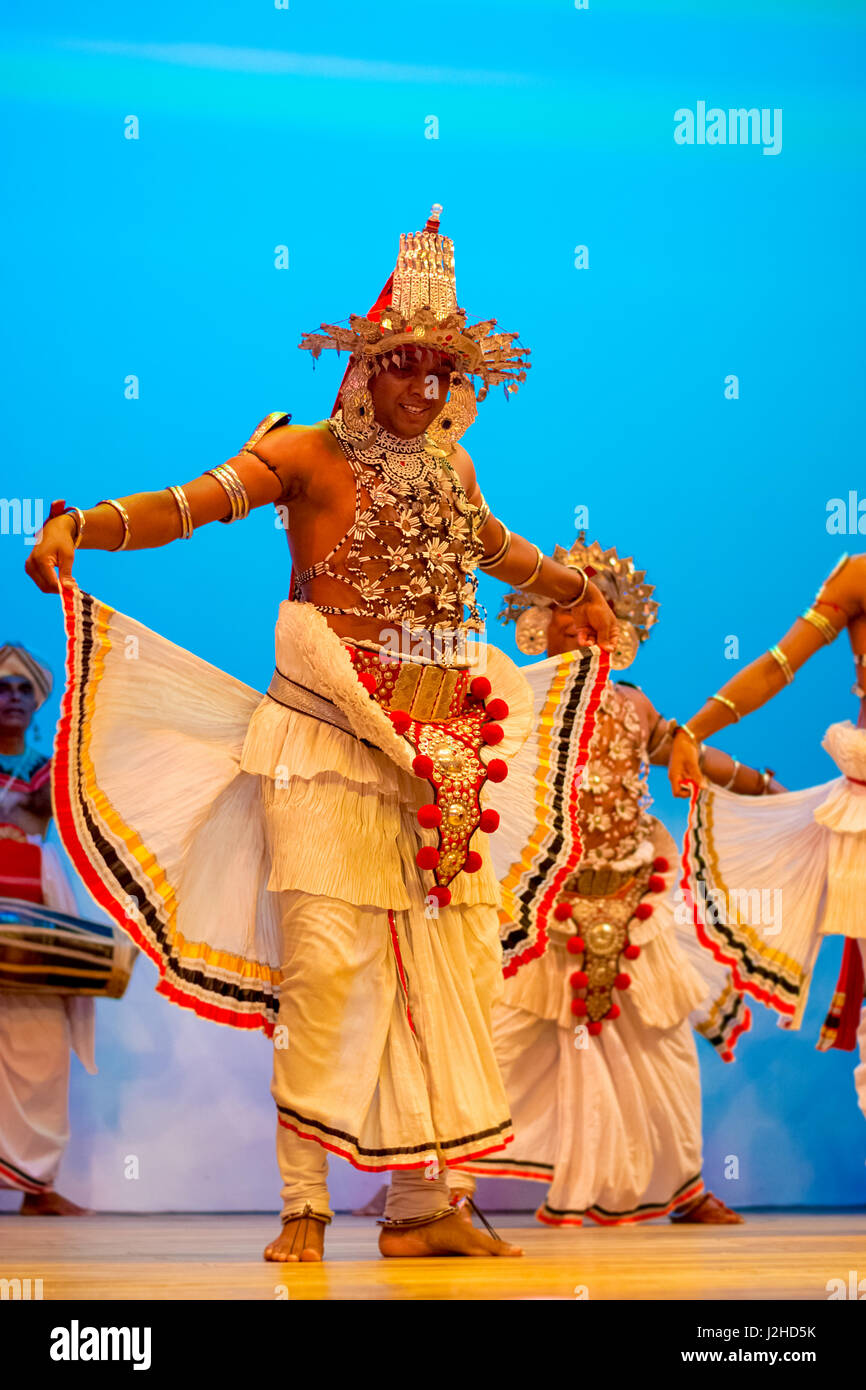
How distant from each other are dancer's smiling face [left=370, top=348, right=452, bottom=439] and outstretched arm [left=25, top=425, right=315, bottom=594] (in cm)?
18

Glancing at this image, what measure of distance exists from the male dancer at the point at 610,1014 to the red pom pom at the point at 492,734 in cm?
122

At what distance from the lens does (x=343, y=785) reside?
359 cm

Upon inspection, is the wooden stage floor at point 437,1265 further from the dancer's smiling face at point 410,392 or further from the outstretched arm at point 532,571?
the dancer's smiling face at point 410,392

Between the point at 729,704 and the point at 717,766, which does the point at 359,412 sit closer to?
the point at 729,704

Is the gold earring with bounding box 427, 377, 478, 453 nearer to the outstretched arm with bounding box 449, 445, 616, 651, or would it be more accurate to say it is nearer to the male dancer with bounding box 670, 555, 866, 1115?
the outstretched arm with bounding box 449, 445, 616, 651

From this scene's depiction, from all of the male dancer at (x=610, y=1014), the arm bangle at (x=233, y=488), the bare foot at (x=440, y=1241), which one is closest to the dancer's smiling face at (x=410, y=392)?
the arm bangle at (x=233, y=488)

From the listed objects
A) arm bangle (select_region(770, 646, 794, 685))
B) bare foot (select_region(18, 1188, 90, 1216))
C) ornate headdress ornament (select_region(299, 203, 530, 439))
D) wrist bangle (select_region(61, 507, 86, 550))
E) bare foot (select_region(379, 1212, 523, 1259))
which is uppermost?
ornate headdress ornament (select_region(299, 203, 530, 439))

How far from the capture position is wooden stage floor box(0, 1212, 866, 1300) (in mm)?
2742

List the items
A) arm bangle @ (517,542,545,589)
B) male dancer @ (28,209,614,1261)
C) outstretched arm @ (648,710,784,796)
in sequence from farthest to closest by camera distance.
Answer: outstretched arm @ (648,710,784,796) < arm bangle @ (517,542,545,589) < male dancer @ (28,209,614,1261)

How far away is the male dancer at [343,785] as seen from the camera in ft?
11.4

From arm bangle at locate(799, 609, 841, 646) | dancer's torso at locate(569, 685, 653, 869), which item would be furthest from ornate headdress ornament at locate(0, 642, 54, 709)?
arm bangle at locate(799, 609, 841, 646)

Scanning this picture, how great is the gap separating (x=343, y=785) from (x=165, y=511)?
2.12ft

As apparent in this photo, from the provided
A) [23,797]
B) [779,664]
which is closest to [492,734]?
[779,664]

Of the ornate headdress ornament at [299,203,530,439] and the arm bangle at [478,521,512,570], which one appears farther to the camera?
the arm bangle at [478,521,512,570]
